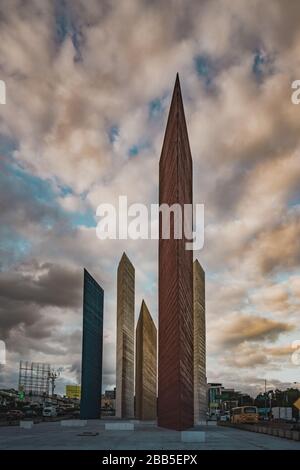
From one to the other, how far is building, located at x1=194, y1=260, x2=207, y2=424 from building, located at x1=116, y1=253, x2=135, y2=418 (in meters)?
12.0

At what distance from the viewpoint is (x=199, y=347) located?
8300 centimetres

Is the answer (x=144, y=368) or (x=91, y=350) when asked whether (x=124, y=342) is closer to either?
(x=144, y=368)

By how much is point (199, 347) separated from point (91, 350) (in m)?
17.4

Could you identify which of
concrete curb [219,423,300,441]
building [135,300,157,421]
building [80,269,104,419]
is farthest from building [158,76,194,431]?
building [135,300,157,421]

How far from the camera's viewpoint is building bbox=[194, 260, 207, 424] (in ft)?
268

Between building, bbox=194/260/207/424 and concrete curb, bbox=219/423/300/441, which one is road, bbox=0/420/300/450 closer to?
concrete curb, bbox=219/423/300/441

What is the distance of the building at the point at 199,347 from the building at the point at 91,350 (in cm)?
1573

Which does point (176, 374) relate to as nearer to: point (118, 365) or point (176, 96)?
point (176, 96)

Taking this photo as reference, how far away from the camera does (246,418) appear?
6006 cm

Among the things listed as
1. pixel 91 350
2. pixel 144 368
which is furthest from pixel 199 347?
pixel 91 350

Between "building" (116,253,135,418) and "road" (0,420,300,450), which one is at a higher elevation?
"building" (116,253,135,418)

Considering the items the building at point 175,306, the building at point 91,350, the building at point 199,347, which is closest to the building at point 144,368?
the building at point 91,350

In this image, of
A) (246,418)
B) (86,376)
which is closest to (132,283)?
(86,376)

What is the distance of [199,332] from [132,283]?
16484 mm
